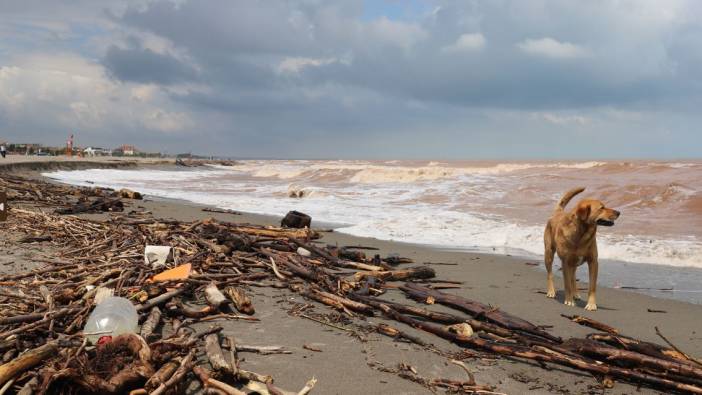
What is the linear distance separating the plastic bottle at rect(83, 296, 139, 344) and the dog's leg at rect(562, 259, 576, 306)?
5.04m

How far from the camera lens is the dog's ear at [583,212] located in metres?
6.29

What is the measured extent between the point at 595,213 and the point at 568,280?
91cm

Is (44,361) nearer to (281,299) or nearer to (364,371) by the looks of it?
(364,371)

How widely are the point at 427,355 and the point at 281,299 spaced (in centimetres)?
195

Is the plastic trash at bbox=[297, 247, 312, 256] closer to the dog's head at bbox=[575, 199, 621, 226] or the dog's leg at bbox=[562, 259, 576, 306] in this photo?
the dog's leg at bbox=[562, 259, 576, 306]

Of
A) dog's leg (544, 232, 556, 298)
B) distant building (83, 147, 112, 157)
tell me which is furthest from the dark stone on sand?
distant building (83, 147, 112, 157)

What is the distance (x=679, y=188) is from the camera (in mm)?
17656

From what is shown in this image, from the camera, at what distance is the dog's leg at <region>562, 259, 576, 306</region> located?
6402 mm

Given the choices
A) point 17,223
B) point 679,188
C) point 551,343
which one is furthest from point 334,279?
point 679,188

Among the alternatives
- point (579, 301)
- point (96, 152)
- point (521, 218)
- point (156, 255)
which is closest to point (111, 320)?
point (156, 255)

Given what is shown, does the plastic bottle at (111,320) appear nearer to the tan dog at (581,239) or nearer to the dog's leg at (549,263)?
the tan dog at (581,239)

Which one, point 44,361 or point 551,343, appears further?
point 551,343

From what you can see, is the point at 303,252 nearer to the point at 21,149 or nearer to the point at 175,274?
the point at 175,274

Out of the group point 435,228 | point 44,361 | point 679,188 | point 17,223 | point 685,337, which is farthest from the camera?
point 679,188
